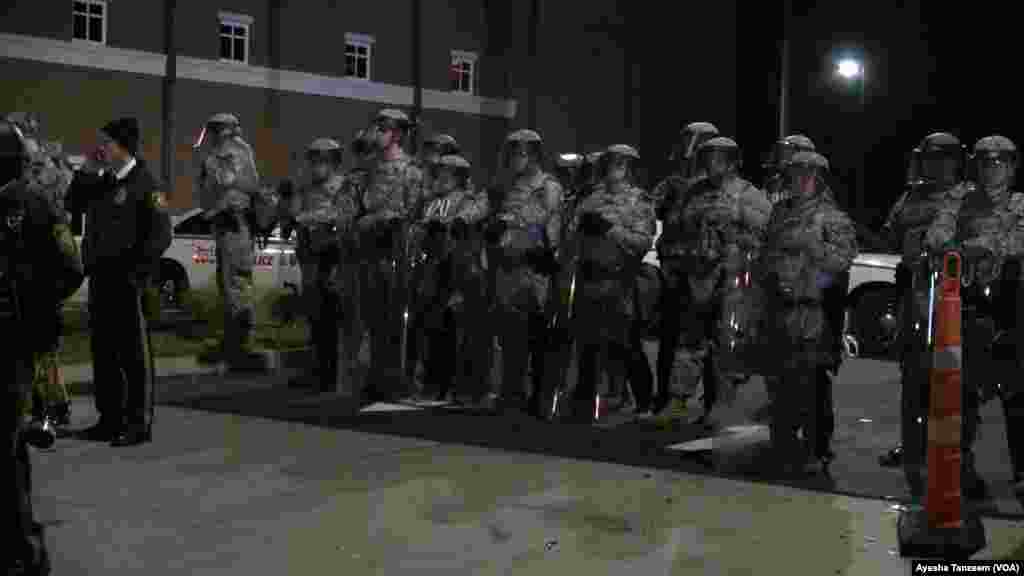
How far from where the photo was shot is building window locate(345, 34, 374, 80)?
38781 mm

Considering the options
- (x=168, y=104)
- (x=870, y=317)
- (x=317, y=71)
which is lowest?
(x=870, y=317)

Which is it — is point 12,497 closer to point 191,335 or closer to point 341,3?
point 191,335

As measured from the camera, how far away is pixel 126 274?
9.90 meters

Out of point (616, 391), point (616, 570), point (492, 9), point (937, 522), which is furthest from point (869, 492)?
point (492, 9)

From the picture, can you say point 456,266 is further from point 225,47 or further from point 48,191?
point 225,47

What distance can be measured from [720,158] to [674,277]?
1.00 m

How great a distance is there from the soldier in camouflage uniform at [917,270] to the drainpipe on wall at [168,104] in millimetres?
26547

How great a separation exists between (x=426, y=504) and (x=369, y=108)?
32052mm

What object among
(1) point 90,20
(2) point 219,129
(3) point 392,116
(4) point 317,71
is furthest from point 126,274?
(4) point 317,71

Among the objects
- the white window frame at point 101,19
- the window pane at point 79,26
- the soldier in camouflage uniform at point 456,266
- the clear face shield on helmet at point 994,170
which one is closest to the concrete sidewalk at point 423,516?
the clear face shield on helmet at point 994,170

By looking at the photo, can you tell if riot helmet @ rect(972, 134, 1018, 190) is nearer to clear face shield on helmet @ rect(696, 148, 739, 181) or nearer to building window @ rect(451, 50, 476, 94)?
clear face shield on helmet @ rect(696, 148, 739, 181)

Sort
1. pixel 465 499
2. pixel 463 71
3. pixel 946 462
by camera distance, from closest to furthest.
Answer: pixel 946 462 → pixel 465 499 → pixel 463 71

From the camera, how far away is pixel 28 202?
6445 mm

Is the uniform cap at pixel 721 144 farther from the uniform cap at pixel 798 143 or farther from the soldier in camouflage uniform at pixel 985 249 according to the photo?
the soldier in camouflage uniform at pixel 985 249
